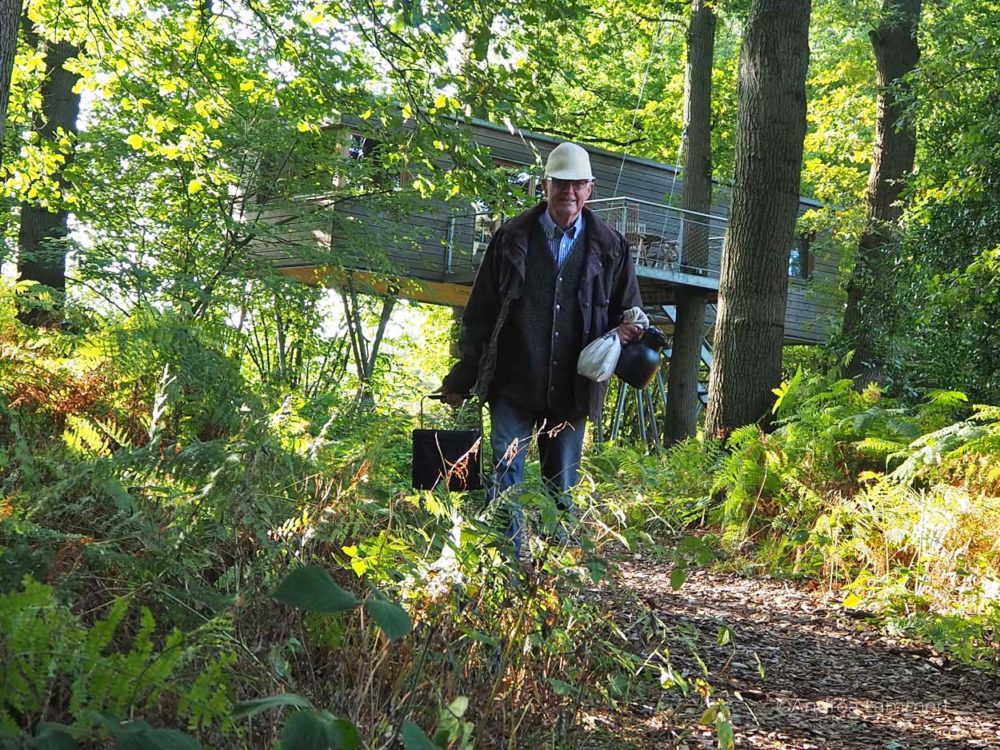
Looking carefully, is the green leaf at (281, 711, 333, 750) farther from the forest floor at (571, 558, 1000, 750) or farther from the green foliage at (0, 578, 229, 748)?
the forest floor at (571, 558, 1000, 750)

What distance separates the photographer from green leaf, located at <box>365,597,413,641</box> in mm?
1985

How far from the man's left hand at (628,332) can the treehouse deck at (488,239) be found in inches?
357

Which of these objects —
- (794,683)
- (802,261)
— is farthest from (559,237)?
(802,261)

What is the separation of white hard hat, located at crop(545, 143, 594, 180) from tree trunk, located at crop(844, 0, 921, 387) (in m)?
9.61

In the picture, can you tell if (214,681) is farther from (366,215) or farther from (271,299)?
(366,215)

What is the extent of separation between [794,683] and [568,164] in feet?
7.85

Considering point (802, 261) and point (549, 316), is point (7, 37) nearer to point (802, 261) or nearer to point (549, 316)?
point (549, 316)

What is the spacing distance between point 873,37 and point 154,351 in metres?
14.3

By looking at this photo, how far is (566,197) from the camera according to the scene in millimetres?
5082

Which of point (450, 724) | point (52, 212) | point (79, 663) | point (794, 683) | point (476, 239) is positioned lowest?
point (794, 683)

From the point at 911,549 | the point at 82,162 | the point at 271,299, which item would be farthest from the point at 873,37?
the point at 911,549

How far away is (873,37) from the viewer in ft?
54.1

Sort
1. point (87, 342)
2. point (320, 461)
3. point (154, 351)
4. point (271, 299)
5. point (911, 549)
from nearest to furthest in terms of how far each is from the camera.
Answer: point (320, 461) < point (154, 351) < point (87, 342) < point (911, 549) < point (271, 299)

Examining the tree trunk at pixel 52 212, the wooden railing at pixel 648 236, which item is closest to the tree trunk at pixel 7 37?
the tree trunk at pixel 52 212
